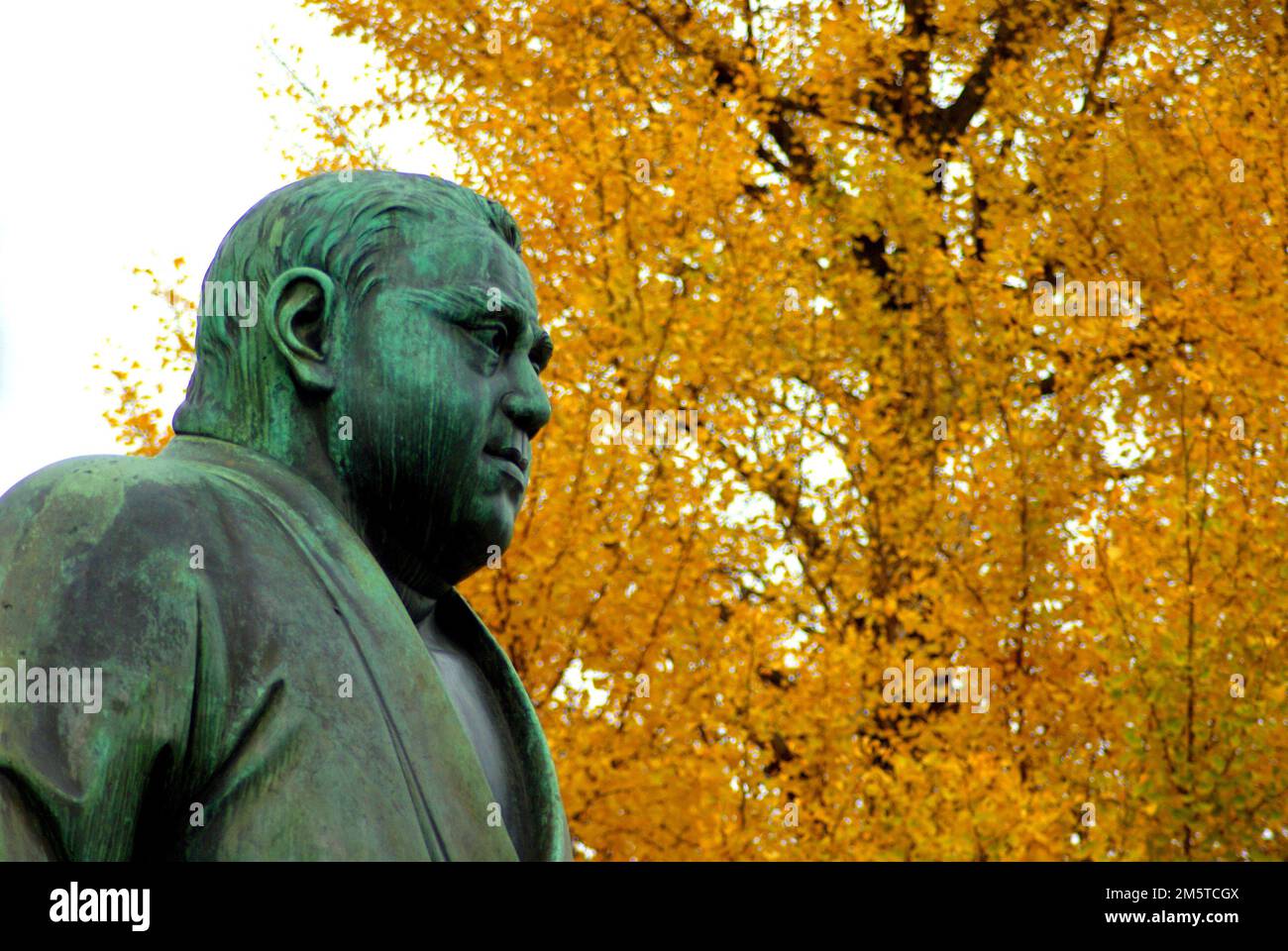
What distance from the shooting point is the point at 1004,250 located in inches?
420

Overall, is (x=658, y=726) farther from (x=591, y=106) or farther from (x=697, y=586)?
(x=591, y=106)

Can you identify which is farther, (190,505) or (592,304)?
(592,304)

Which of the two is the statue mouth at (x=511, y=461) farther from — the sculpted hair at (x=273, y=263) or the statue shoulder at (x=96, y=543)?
the statue shoulder at (x=96, y=543)

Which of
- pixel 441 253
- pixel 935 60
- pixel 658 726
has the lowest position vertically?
pixel 441 253

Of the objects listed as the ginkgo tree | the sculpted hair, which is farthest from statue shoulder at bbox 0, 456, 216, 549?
the ginkgo tree

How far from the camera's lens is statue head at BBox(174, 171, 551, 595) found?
233 centimetres

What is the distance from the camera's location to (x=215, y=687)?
2082mm

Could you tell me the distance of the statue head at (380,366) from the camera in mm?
2334

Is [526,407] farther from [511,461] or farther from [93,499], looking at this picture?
[93,499]

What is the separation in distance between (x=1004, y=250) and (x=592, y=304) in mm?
2925

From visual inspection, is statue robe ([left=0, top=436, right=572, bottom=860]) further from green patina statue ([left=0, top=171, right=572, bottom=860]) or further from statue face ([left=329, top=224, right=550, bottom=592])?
statue face ([left=329, top=224, right=550, bottom=592])

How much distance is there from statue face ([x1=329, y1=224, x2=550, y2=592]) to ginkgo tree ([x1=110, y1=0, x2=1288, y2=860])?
5.34 meters

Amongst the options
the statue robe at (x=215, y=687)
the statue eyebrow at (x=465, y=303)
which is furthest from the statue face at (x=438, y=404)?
the statue robe at (x=215, y=687)
